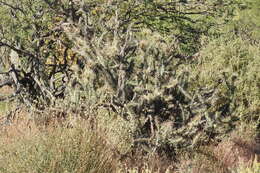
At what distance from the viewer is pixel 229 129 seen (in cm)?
621

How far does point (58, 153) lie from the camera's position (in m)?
4.31

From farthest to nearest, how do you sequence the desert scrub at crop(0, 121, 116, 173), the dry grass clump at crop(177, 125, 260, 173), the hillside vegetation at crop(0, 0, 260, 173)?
the dry grass clump at crop(177, 125, 260, 173) → the hillside vegetation at crop(0, 0, 260, 173) → the desert scrub at crop(0, 121, 116, 173)

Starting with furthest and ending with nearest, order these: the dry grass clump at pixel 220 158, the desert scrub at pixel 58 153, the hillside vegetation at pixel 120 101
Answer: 1. the dry grass clump at pixel 220 158
2. the hillside vegetation at pixel 120 101
3. the desert scrub at pixel 58 153

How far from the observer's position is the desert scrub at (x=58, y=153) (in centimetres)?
426

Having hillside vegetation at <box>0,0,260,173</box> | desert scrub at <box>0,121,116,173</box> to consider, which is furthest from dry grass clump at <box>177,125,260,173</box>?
desert scrub at <box>0,121,116,173</box>

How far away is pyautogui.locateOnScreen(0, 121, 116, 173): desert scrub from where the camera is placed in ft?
14.0

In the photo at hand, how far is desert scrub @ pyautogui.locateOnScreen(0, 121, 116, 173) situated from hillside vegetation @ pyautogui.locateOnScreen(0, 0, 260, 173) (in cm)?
1

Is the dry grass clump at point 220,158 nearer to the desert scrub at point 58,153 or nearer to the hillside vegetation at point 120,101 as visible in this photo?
the hillside vegetation at point 120,101

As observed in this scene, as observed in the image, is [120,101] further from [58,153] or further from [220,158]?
[220,158]

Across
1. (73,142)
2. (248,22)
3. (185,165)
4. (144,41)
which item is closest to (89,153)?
(73,142)

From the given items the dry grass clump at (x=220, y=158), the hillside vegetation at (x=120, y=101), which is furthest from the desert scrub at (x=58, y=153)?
the dry grass clump at (x=220, y=158)

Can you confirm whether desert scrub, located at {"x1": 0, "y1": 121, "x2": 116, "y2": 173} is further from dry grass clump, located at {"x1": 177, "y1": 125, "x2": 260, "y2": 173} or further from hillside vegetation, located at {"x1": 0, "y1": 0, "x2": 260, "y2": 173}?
dry grass clump, located at {"x1": 177, "y1": 125, "x2": 260, "y2": 173}

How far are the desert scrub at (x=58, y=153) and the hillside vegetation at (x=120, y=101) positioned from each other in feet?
0.04

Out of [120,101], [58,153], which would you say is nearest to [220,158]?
[120,101]
